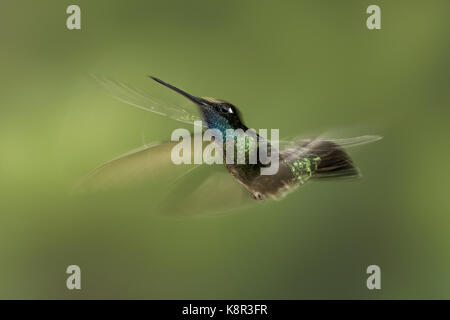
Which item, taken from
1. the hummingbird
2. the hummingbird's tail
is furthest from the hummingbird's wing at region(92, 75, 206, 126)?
the hummingbird's tail

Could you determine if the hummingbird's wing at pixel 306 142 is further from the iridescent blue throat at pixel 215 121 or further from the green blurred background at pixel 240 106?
the green blurred background at pixel 240 106

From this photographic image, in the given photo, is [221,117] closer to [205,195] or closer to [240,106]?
Result: [205,195]

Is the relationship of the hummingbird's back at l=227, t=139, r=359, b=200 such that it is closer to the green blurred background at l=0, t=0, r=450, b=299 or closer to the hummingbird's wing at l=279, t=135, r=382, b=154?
the hummingbird's wing at l=279, t=135, r=382, b=154

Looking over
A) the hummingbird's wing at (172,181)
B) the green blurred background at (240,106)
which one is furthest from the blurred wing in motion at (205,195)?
the green blurred background at (240,106)

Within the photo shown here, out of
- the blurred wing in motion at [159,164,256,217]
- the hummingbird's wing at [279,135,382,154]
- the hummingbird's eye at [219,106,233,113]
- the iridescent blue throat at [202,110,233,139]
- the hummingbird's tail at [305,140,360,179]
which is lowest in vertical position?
the blurred wing in motion at [159,164,256,217]

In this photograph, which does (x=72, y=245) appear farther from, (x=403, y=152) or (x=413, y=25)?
(x=413, y=25)

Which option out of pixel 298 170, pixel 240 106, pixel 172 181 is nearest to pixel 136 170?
pixel 172 181
